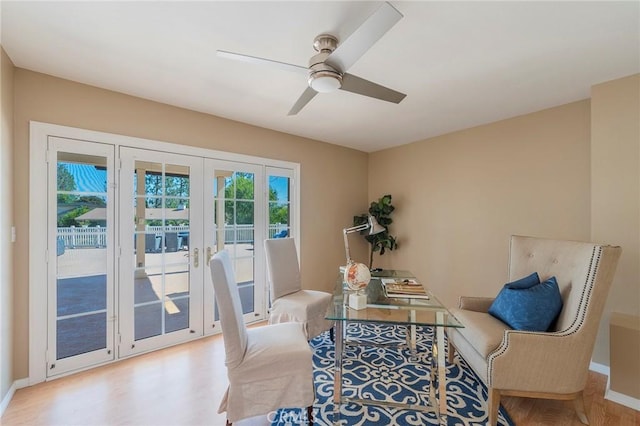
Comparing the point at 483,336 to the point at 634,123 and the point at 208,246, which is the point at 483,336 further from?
the point at 208,246

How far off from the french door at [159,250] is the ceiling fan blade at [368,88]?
6.62ft

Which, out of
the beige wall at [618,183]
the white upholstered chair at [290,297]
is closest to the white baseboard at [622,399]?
→ the beige wall at [618,183]

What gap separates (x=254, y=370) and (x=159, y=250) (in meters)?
1.80

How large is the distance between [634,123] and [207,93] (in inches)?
140

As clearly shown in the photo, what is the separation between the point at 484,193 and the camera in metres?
3.49

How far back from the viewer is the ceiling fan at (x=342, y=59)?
4.14 feet

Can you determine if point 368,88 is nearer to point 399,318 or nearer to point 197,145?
point 399,318

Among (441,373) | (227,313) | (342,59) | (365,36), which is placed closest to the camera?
(365,36)

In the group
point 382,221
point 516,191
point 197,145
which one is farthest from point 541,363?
point 197,145

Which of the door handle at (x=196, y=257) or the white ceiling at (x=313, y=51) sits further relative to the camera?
the door handle at (x=196, y=257)

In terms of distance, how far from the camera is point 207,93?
Result: 265cm

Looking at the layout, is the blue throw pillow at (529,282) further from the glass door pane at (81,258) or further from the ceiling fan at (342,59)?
the glass door pane at (81,258)

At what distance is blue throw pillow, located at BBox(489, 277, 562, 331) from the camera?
1.95 meters

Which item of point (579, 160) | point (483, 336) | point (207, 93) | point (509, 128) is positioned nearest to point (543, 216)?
point (579, 160)
